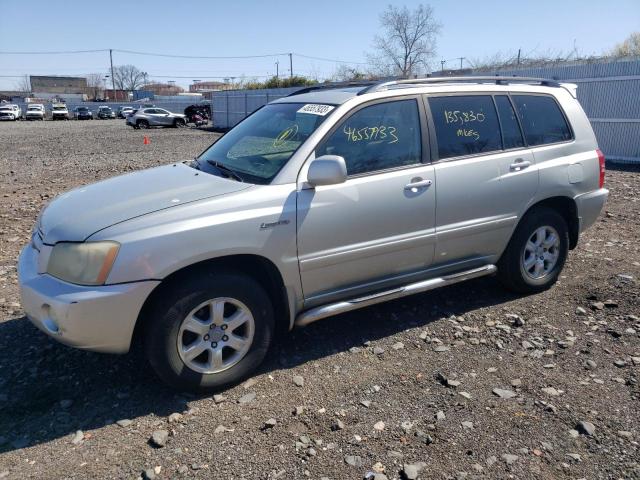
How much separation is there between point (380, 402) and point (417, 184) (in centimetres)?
161

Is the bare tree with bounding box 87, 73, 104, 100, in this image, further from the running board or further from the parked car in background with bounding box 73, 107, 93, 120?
the running board

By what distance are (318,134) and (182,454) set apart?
222 cm

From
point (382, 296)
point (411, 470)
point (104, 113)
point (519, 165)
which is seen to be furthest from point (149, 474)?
point (104, 113)

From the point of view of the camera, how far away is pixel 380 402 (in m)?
3.47

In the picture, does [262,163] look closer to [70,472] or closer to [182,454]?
[182,454]

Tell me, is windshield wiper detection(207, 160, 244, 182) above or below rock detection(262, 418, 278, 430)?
above

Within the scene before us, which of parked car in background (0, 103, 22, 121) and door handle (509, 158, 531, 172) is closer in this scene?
door handle (509, 158, 531, 172)

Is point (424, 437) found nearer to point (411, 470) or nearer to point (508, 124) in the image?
point (411, 470)

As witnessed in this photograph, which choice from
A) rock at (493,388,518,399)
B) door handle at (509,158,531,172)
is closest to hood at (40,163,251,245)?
rock at (493,388,518,399)

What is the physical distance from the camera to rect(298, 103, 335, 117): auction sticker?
402 centimetres

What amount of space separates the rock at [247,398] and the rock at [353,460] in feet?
2.70

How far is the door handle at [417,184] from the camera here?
4.06 meters

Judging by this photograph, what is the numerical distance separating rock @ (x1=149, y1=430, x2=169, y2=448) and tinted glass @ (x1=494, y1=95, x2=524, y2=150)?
3.48m

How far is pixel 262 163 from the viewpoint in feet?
13.0
